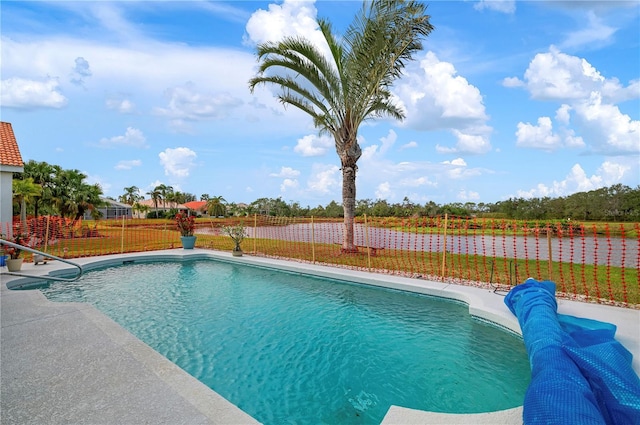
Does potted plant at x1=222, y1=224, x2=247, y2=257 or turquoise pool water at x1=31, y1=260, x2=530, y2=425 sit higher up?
potted plant at x1=222, y1=224, x2=247, y2=257

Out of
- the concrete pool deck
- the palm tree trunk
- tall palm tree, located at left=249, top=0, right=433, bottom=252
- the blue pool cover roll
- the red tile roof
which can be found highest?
tall palm tree, located at left=249, top=0, right=433, bottom=252

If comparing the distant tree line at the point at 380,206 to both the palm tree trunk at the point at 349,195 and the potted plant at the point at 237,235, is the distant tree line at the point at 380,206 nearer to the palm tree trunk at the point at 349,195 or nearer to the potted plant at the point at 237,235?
the potted plant at the point at 237,235

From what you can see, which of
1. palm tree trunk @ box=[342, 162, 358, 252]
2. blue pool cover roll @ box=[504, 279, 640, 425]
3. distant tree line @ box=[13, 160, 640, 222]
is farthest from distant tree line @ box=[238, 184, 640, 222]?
blue pool cover roll @ box=[504, 279, 640, 425]

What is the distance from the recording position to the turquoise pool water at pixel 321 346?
322 centimetres

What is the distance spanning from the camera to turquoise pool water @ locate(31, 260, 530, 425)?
3223 mm

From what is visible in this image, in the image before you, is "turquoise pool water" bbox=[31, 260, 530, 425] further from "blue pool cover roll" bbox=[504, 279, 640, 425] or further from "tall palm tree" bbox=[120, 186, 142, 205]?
"tall palm tree" bbox=[120, 186, 142, 205]

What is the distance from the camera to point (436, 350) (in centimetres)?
439

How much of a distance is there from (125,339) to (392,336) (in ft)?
11.0

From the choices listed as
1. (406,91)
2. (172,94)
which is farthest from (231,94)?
(406,91)

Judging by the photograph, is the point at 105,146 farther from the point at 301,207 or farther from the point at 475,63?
the point at 301,207

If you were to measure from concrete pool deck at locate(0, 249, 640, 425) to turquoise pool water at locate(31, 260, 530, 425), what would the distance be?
0.57 m

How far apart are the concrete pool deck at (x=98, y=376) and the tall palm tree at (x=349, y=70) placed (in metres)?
6.60

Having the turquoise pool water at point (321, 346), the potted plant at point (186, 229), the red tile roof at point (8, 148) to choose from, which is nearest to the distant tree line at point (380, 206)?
the red tile roof at point (8, 148)

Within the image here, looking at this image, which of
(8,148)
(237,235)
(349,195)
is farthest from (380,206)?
(8,148)
